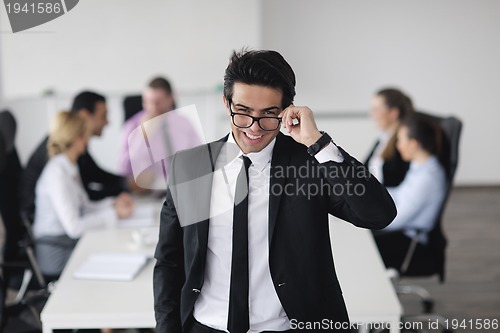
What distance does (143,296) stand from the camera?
8.13ft

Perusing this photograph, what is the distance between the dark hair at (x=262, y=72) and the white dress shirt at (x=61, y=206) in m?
1.82

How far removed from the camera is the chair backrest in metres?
3.35

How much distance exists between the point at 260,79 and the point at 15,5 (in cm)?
80

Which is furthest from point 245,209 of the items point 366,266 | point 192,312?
point 366,266

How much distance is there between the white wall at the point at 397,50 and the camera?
569 cm

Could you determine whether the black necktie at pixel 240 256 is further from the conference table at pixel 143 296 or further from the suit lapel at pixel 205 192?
the conference table at pixel 143 296

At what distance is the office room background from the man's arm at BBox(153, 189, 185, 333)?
3255mm

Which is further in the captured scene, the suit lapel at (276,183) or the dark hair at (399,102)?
the dark hair at (399,102)

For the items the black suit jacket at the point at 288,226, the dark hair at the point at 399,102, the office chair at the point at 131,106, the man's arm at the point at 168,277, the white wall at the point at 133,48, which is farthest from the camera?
the white wall at the point at 133,48

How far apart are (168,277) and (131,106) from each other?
297 centimetres

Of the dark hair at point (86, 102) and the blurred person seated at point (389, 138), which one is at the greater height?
the dark hair at point (86, 102)

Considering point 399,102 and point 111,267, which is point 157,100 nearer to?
point 399,102

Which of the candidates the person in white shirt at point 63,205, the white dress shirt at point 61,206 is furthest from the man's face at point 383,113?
the white dress shirt at point 61,206

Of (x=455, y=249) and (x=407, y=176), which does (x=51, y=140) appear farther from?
(x=455, y=249)
